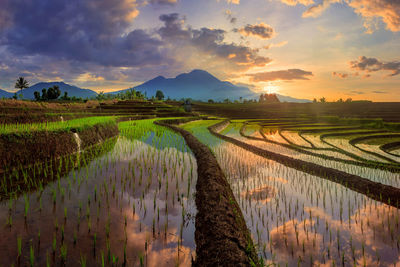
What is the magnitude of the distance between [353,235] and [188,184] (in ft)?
10.4

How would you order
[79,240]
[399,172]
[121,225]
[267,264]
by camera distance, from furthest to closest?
[399,172] < [121,225] < [79,240] < [267,264]

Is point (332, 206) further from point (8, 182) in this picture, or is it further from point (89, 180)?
point (8, 182)

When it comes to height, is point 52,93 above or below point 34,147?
above

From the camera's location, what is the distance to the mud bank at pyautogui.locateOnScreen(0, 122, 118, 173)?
5652 mm

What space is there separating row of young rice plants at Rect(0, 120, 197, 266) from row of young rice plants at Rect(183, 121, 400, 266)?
1.13 meters

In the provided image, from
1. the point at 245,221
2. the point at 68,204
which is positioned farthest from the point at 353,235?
the point at 68,204

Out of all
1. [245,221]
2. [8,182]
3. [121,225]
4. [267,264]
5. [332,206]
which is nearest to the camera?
[267,264]

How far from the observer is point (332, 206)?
13.2 ft

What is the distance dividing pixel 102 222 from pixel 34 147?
5014 mm

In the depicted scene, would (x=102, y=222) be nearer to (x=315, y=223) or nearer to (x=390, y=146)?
(x=315, y=223)

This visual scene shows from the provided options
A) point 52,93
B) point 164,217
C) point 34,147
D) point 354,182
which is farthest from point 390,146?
point 52,93

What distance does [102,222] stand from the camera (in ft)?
10.0

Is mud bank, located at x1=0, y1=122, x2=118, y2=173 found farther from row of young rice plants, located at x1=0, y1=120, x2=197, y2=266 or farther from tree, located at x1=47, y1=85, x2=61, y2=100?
tree, located at x1=47, y1=85, x2=61, y2=100

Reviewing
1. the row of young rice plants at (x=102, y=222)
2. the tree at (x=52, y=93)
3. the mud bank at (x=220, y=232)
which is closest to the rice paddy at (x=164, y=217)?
the row of young rice plants at (x=102, y=222)
